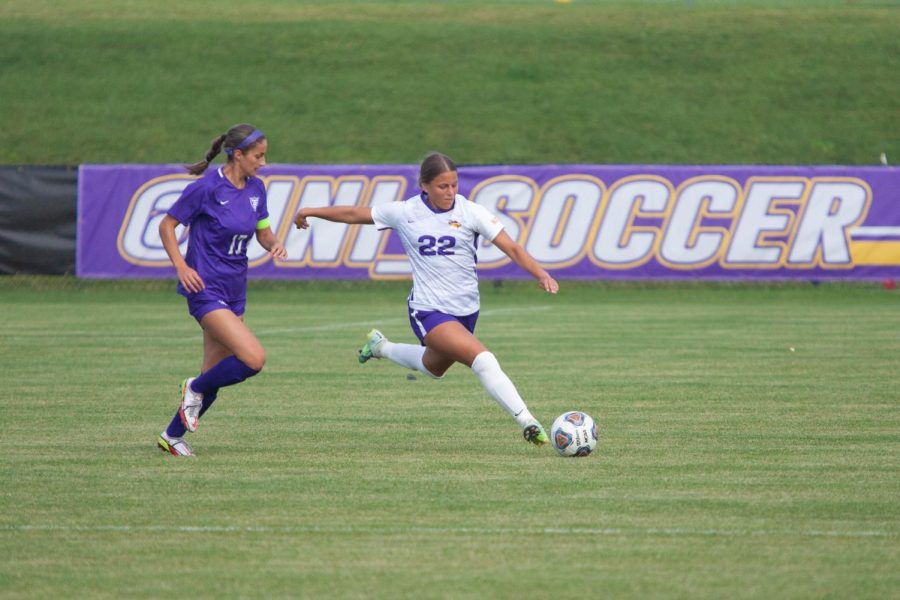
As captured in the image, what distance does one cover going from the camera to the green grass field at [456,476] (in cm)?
625

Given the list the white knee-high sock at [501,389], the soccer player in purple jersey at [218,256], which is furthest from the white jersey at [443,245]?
the soccer player in purple jersey at [218,256]

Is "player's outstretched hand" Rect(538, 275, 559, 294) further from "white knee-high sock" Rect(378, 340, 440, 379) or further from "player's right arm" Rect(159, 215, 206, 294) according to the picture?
"player's right arm" Rect(159, 215, 206, 294)

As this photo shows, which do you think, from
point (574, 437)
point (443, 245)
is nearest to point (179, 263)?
point (443, 245)

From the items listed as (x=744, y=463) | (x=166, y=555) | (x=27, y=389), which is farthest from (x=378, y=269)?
(x=166, y=555)

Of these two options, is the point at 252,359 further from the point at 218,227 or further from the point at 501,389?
the point at 501,389

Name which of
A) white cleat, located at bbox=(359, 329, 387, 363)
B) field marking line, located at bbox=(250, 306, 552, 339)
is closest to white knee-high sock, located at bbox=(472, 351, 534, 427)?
white cleat, located at bbox=(359, 329, 387, 363)

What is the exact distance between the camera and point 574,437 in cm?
929

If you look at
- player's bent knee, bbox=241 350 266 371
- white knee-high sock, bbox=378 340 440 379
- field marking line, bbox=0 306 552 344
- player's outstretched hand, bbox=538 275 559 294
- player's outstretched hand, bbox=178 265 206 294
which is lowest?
field marking line, bbox=0 306 552 344

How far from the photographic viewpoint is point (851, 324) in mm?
19938

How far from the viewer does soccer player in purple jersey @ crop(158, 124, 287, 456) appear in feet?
31.1

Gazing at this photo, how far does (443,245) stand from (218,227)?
4.86 feet

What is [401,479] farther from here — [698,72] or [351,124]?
[698,72]

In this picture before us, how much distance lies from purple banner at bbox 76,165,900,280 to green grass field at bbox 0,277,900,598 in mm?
7545

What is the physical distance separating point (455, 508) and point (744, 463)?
7.63 ft
